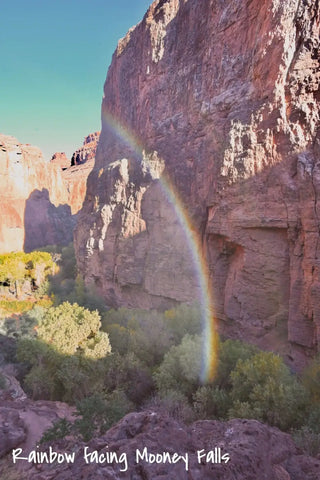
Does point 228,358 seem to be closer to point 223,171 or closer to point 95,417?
point 95,417

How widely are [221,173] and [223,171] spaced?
19 cm

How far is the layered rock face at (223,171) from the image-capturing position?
1223 cm

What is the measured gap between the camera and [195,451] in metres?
4.27

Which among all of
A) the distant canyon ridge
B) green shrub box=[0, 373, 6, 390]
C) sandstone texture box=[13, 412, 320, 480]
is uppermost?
the distant canyon ridge

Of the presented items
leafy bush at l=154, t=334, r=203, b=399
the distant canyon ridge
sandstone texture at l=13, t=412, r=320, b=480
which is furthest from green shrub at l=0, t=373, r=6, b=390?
the distant canyon ridge

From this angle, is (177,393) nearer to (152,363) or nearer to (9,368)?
(152,363)

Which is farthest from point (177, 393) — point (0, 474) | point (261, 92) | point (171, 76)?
point (171, 76)

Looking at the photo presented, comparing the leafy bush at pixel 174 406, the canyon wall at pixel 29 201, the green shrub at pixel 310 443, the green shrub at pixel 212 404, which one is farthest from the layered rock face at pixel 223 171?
the canyon wall at pixel 29 201

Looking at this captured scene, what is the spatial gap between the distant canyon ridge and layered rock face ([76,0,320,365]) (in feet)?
0.21

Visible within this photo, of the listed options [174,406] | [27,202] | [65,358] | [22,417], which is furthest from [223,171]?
[27,202]

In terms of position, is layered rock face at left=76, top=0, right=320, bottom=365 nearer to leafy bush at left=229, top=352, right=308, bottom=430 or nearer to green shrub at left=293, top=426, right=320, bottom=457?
leafy bush at left=229, top=352, right=308, bottom=430

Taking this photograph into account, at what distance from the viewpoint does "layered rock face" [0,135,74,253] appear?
38.6 meters

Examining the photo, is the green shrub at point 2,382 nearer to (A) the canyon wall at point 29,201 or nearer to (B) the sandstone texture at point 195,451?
(B) the sandstone texture at point 195,451

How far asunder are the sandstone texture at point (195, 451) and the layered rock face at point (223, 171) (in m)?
8.65
